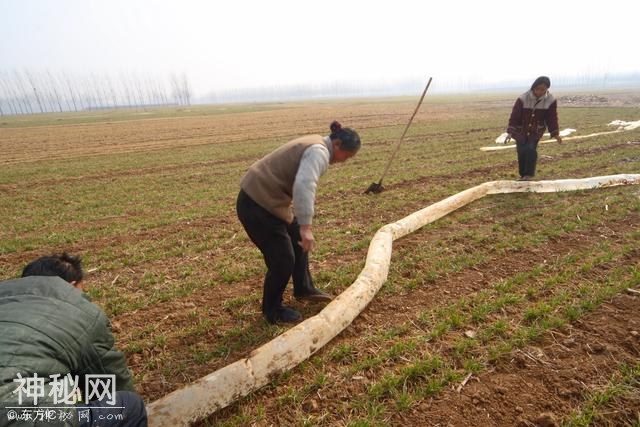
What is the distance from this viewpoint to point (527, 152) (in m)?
7.97

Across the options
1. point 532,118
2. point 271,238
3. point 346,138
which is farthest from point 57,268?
point 532,118

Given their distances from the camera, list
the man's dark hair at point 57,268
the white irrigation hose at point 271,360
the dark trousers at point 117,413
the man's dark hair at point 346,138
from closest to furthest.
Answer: the dark trousers at point 117,413 < the man's dark hair at point 57,268 < the white irrigation hose at point 271,360 < the man's dark hair at point 346,138

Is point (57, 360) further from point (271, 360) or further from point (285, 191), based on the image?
point (285, 191)

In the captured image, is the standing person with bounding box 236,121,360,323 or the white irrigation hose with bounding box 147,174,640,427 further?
the standing person with bounding box 236,121,360,323

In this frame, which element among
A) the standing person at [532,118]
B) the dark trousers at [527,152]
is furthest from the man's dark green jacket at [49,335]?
the dark trousers at [527,152]

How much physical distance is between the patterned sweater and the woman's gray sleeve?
6.26 meters

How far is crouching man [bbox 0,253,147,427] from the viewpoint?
4.75 ft

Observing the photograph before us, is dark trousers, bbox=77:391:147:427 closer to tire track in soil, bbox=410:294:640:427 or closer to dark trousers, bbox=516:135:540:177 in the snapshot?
tire track in soil, bbox=410:294:640:427

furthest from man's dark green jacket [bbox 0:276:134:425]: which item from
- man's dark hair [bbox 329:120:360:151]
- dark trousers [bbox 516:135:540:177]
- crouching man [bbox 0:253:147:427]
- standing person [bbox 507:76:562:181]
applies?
dark trousers [bbox 516:135:540:177]

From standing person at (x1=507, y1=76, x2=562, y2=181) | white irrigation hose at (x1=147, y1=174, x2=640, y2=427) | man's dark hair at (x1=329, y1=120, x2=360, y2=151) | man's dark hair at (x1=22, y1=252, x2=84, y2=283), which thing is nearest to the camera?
man's dark hair at (x1=22, y1=252, x2=84, y2=283)

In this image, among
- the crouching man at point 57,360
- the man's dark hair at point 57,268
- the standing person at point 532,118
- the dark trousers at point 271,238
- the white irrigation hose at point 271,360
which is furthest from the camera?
the standing person at point 532,118

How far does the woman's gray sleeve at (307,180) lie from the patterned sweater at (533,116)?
6260 millimetres

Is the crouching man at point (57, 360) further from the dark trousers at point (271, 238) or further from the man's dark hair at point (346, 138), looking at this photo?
the man's dark hair at point (346, 138)

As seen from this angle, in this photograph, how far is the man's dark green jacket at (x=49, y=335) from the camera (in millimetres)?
1493
